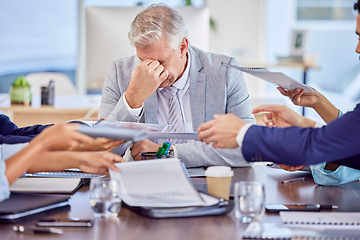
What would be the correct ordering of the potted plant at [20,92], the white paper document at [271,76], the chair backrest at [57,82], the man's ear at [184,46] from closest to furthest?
1. the white paper document at [271,76]
2. the man's ear at [184,46]
3. the potted plant at [20,92]
4. the chair backrest at [57,82]

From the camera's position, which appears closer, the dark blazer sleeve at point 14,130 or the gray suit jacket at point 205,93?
the dark blazer sleeve at point 14,130

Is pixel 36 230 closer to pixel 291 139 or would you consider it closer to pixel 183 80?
pixel 291 139

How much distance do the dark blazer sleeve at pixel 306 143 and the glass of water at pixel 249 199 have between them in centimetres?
15

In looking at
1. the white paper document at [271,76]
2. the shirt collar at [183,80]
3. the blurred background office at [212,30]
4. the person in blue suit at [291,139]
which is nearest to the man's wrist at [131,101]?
the shirt collar at [183,80]

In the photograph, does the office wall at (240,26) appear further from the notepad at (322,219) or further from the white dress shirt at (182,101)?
the notepad at (322,219)

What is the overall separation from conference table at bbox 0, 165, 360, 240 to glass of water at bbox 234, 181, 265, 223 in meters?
0.04

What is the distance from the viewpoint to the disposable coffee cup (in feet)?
4.81

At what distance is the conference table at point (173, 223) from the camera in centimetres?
120

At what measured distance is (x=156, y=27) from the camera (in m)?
2.20

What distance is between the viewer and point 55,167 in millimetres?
1572

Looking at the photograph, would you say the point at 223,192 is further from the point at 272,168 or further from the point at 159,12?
the point at 159,12

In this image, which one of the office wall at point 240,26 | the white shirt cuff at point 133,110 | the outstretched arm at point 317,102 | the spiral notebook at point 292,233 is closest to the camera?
the spiral notebook at point 292,233

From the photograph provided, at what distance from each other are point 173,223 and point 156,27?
1.09 meters

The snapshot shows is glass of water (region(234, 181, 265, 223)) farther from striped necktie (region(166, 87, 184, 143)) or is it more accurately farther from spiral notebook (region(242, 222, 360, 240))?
striped necktie (region(166, 87, 184, 143))
